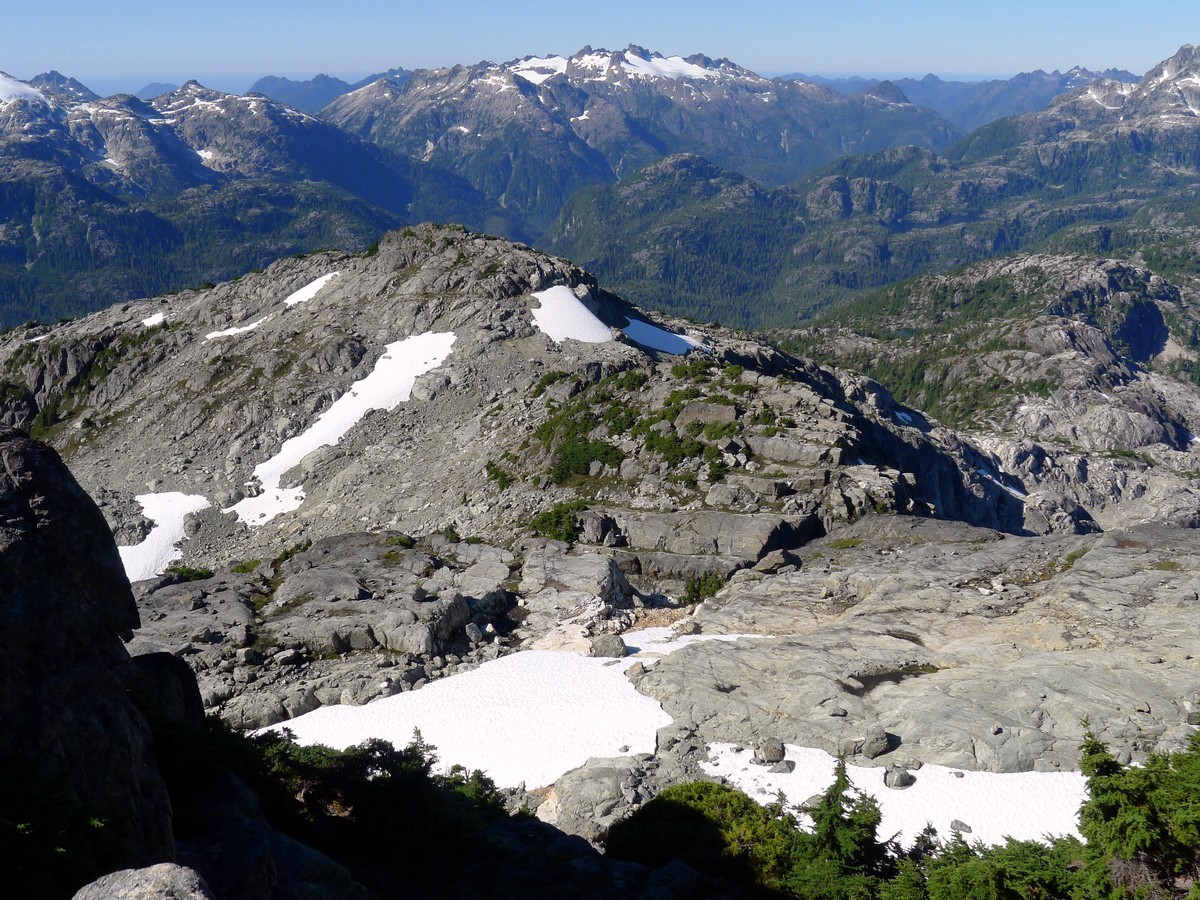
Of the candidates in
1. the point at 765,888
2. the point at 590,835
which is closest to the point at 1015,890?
the point at 765,888

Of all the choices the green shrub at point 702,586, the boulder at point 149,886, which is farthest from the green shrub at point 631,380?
the boulder at point 149,886

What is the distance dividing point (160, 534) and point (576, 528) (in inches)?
1466

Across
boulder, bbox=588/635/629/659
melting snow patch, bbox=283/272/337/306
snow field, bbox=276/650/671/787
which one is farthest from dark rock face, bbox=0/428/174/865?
melting snow patch, bbox=283/272/337/306

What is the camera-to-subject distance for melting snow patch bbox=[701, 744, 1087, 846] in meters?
21.2

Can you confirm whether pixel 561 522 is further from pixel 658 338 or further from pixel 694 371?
pixel 658 338

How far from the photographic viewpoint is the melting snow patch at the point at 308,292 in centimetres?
9240

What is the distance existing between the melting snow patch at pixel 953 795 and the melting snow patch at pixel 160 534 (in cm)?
5049

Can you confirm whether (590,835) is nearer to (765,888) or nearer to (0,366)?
(765,888)

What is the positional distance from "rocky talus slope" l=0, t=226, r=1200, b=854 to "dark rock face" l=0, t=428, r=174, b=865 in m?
12.6

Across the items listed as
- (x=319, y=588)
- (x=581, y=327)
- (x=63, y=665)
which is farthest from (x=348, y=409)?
(x=63, y=665)

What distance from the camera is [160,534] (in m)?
63.4

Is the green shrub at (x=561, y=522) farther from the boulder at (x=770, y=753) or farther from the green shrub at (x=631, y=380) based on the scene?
the boulder at (x=770, y=753)

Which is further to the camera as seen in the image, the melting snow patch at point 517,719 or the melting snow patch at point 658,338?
the melting snow patch at point 658,338

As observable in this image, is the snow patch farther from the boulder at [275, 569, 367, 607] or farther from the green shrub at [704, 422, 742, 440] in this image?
the green shrub at [704, 422, 742, 440]
